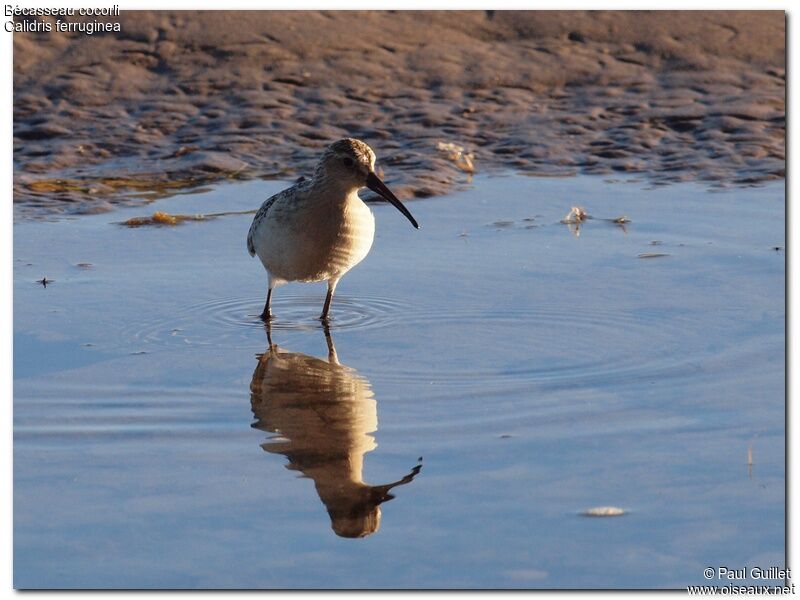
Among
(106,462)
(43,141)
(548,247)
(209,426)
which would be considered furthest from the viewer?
(43,141)

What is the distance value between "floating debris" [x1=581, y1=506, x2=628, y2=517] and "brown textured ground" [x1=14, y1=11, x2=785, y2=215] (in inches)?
245

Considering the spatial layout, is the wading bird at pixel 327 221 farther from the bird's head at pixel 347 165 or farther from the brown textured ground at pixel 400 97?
the brown textured ground at pixel 400 97

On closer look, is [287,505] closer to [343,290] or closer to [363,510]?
[363,510]

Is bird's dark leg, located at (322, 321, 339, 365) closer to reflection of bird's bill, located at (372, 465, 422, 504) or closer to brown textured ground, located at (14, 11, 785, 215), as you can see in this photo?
reflection of bird's bill, located at (372, 465, 422, 504)

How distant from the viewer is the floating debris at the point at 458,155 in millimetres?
11688

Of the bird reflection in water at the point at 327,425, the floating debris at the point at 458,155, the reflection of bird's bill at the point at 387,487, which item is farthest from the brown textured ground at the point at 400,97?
the reflection of bird's bill at the point at 387,487

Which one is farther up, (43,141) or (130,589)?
(130,589)

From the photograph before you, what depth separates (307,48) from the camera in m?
13.5

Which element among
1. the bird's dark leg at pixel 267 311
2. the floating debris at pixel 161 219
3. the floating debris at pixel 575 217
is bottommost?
the floating debris at pixel 161 219

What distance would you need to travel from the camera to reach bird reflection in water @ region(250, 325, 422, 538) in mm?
5145

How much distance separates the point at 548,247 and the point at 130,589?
18.1 ft

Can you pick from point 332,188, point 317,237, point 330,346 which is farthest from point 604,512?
point 332,188

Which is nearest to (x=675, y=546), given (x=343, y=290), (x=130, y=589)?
(x=130, y=589)

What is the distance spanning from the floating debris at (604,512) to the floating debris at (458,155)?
22.8 feet
